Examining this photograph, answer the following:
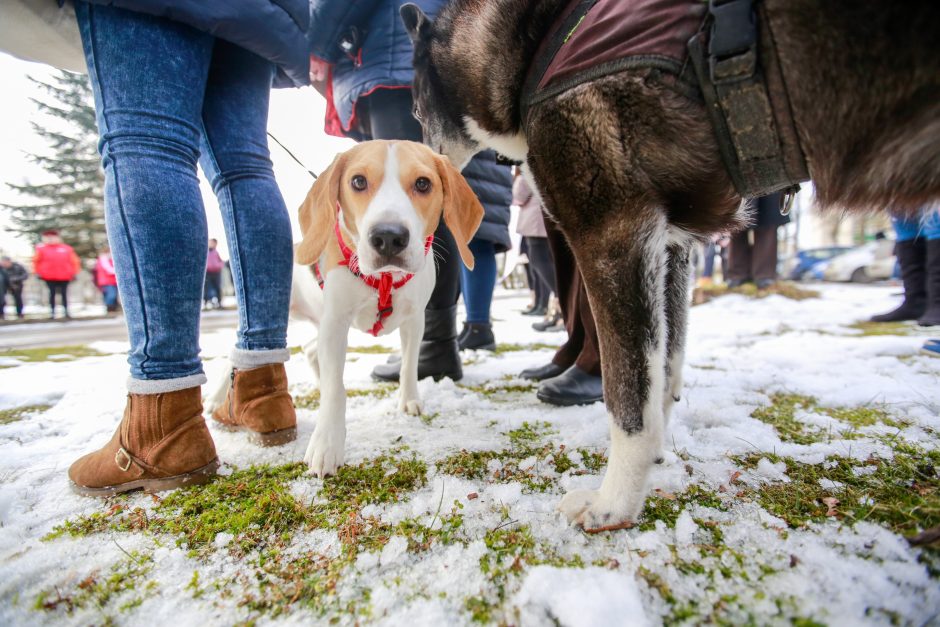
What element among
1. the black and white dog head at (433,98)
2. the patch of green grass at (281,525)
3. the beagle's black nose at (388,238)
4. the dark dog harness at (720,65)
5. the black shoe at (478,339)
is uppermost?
the black and white dog head at (433,98)

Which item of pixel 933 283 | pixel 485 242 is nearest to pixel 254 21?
pixel 485 242

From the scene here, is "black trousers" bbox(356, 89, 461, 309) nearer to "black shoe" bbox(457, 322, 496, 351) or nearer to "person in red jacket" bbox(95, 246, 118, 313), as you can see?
"black shoe" bbox(457, 322, 496, 351)

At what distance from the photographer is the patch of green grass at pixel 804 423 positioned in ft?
5.31

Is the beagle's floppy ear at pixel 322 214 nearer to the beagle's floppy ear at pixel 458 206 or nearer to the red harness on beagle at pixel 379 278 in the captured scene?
the red harness on beagle at pixel 379 278

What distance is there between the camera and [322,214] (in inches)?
68.5

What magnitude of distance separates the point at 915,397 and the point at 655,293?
1.86 m

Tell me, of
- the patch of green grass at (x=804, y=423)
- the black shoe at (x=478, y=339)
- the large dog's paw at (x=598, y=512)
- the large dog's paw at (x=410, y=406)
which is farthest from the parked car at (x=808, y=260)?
the large dog's paw at (x=598, y=512)

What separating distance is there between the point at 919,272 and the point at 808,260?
798 inches

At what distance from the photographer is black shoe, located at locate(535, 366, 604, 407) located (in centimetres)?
213

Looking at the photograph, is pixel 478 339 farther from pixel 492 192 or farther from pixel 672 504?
pixel 672 504

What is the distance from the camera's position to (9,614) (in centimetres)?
84

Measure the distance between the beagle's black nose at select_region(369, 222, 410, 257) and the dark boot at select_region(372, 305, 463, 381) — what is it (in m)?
1.29

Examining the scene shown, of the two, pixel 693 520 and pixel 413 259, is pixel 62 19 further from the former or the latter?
pixel 693 520

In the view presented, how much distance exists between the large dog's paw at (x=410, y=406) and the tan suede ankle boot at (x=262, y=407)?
524 millimetres
